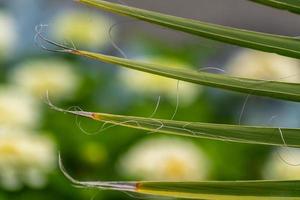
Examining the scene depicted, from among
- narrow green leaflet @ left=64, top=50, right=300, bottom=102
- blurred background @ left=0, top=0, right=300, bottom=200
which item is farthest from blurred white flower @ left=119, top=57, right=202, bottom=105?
narrow green leaflet @ left=64, top=50, right=300, bottom=102

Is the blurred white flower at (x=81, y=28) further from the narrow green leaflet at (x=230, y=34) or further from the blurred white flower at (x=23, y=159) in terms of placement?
the narrow green leaflet at (x=230, y=34)

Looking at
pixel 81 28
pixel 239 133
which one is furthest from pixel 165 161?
pixel 239 133

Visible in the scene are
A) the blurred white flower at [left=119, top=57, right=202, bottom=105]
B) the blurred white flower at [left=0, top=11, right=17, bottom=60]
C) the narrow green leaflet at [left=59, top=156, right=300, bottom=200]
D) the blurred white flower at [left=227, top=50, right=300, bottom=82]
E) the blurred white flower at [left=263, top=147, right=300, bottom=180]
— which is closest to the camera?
the narrow green leaflet at [left=59, top=156, right=300, bottom=200]

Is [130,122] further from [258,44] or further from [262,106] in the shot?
[262,106]

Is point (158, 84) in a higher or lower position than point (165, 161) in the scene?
higher

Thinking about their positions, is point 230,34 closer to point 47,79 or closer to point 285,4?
point 285,4

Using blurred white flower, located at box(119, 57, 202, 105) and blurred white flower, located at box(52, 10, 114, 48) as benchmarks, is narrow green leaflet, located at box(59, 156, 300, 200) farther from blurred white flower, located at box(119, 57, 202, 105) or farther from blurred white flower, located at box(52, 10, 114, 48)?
blurred white flower, located at box(52, 10, 114, 48)
